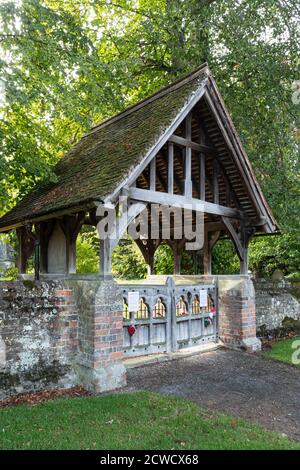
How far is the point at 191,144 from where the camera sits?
7.92m

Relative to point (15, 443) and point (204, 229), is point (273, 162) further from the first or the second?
point (15, 443)

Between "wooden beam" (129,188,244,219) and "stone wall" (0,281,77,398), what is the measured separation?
2102 mm

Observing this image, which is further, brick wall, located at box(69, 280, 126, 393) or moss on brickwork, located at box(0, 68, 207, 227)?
moss on brickwork, located at box(0, 68, 207, 227)

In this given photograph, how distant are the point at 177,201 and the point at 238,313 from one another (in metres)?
3.27

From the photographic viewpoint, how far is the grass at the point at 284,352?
8.34 m

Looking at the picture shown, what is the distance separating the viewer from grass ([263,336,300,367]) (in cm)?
834

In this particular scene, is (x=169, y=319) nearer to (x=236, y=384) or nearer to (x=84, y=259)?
(x=236, y=384)

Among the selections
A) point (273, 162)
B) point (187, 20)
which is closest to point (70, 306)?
point (273, 162)

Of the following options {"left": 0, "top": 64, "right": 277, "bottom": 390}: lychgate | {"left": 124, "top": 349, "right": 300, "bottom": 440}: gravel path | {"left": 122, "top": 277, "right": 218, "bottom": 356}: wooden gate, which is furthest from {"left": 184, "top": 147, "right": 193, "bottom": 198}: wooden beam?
{"left": 124, "top": 349, "right": 300, "bottom": 440}: gravel path

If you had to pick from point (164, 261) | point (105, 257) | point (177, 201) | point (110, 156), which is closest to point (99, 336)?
point (105, 257)

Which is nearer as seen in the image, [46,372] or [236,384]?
[46,372]

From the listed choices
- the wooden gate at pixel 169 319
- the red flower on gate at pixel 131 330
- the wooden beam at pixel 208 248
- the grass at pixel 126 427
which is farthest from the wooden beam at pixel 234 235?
the grass at pixel 126 427

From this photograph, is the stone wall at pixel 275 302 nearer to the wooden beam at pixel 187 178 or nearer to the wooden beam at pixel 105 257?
the wooden beam at pixel 187 178

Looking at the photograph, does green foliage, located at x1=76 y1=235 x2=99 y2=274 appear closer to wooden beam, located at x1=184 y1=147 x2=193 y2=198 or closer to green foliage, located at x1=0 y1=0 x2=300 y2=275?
green foliage, located at x1=0 y1=0 x2=300 y2=275
